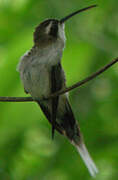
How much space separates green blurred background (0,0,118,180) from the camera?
4559 mm

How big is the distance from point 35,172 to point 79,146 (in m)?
0.70

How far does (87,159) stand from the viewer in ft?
16.6

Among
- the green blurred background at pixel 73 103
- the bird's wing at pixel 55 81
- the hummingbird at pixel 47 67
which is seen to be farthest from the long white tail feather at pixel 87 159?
the bird's wing at pixel 55 81

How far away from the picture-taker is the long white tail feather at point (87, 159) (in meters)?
4.93

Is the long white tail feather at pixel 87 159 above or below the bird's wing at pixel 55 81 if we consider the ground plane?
below

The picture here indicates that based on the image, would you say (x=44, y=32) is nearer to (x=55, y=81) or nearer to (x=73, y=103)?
(x=55, y=81)

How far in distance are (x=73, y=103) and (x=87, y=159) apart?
1.36 metres

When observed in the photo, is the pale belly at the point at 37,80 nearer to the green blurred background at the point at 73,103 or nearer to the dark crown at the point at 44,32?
the green blurred background at the point at 73,103

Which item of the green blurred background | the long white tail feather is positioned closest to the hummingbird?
the long white tail feather

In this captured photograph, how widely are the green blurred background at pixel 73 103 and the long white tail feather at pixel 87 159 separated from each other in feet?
0.45

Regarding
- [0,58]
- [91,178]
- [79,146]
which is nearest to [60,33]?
[0,58]

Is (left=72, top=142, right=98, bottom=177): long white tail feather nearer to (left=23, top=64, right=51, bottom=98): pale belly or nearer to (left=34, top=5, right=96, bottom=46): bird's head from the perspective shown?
(left=23, top=64, right=51, bottom=98): pale belly

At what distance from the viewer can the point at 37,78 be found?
15.1ft

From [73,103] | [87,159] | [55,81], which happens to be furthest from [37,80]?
[73,103]
